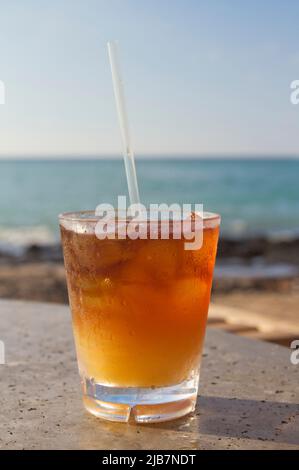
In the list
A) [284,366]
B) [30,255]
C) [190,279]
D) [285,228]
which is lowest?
[285,228]

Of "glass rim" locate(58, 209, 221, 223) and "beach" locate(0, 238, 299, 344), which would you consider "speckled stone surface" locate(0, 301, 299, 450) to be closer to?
"glass rim" locate(58, 209, 221, 223)

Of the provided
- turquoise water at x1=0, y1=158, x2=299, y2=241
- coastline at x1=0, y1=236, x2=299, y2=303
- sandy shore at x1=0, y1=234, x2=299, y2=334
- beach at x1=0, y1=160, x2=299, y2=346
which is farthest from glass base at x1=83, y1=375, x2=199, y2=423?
turquoise water at x1=0, y1=158, x2=299, y2=241

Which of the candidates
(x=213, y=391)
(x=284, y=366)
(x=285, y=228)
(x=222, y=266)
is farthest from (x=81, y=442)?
(x=285, y=228)

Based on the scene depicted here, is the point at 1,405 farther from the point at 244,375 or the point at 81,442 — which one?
the point at 244,375

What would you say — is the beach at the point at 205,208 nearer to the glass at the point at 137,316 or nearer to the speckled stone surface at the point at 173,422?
the speckled stone surface at the point at 173,422

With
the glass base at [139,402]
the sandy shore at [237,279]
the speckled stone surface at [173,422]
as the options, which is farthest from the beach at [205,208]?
the glass base at [139,402]

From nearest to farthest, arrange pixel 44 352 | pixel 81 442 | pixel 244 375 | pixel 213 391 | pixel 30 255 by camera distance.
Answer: pixel 81 442
pixel 213 391
pixel 244 375
pixel 44 352
pixel 30 255

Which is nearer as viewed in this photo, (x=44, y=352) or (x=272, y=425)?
(x=272, y=425)

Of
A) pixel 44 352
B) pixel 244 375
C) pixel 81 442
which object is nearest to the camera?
pixel 81 442
